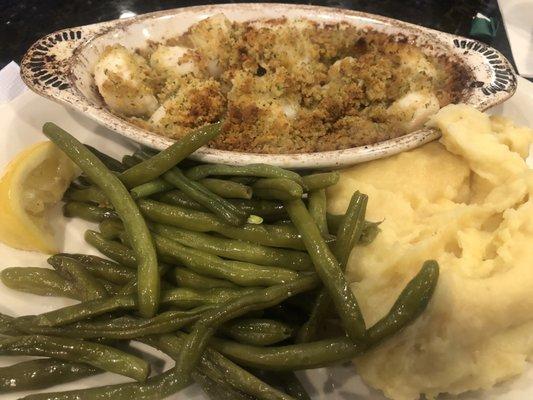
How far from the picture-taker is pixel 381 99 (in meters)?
2.87

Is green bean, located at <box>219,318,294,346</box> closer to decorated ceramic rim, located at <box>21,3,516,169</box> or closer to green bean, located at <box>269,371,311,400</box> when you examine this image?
green bean, located at <box>269,371,311,400</box>

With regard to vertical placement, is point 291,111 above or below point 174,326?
above

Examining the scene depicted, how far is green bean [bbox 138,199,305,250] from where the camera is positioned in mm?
2291

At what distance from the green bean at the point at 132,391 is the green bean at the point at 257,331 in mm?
264

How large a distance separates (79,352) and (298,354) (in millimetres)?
919

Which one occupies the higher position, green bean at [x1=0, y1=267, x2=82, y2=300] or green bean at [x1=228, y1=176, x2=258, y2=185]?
green bean at [x1=228, y1=176, x2=258, y2=185]

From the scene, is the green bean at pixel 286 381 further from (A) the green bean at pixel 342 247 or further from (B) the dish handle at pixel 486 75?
(B) the dish handle at pixel 486 75

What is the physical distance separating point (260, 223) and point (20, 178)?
4.02 ft

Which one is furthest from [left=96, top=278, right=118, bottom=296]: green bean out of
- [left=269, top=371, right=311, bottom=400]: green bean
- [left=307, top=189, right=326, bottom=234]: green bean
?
[left=307, top=189, right=326, bottom=234]: green bean

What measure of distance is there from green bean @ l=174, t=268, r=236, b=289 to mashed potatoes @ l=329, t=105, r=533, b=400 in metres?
0.58

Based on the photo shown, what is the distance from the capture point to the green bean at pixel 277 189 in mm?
2248

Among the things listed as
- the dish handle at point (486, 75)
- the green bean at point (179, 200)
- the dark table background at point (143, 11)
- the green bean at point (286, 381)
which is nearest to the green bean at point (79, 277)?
the green bean at point (179, 200)

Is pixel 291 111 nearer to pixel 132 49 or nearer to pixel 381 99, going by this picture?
pixel 381 99

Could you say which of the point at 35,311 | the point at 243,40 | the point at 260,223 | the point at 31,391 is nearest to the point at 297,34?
the point at 243,40
